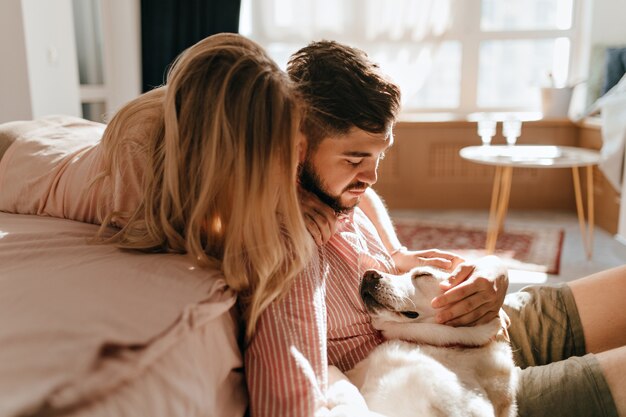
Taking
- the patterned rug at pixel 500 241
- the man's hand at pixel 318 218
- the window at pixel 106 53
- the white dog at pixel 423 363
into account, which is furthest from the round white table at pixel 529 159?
A: the window at pixel 106 53

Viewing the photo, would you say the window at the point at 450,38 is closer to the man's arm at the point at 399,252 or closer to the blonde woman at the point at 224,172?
the man's arm at the point at 399,252

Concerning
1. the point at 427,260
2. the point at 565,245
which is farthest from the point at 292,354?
the point at 565,245

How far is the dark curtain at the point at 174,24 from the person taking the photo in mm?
3750

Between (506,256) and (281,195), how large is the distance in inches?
91.5

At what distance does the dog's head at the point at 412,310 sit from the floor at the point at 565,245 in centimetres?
130

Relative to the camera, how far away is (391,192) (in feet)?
13.3

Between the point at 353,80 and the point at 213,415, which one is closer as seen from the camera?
the point at 213,415

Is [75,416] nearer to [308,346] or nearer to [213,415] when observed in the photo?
[213,415]

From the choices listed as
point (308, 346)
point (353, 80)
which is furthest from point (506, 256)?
point (308, 346)

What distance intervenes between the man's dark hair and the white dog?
30cm

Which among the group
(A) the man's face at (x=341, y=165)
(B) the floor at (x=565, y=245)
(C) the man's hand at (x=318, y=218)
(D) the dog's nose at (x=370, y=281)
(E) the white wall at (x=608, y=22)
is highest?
(E) the white wall at (x=608, y=22)

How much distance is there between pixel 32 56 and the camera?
8.39ft

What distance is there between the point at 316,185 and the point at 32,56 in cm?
198

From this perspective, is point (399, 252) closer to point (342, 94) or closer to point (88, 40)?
point (342, 94)
